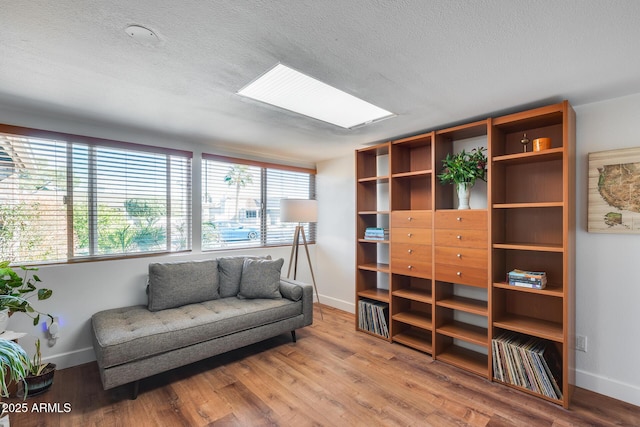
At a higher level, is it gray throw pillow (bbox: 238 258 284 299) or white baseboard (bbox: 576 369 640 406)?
gray throw pillow (bbox: 238 258 284 299)

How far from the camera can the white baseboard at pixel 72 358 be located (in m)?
2.64

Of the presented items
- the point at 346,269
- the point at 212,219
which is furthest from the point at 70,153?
the point at 346,269

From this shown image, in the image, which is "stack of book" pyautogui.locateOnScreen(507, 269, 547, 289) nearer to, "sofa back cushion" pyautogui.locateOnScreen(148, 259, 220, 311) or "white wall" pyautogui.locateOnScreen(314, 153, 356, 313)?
"white wall" pyautogui.locateOnScreen(314, 153, 356, 313)

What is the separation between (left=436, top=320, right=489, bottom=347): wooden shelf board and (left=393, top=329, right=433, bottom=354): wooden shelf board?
263 millimetres

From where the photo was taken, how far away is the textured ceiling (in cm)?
127

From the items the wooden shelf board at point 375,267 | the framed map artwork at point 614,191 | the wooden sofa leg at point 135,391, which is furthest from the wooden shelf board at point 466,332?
the wooden sofa leg at point 135,391

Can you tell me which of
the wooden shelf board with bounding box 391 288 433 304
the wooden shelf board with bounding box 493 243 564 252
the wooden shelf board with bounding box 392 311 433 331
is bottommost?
the wooden shelf board with bounding box 392 311 433 331

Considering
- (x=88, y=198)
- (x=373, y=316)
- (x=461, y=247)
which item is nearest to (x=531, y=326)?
(x=461, y=247)

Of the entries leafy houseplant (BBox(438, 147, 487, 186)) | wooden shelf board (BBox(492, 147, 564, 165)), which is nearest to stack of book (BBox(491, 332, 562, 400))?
leafy houseplant (BBox(438, 147, 487, 186))

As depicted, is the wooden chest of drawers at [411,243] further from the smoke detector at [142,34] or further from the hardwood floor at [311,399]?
the smoke detector at [142,34]

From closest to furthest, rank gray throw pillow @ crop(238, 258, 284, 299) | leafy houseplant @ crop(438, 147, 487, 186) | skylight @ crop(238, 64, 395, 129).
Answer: skylight @ crop(238, 64, 395, 129) < leafy houseplant @ crop(438, 147, 487, 186) < gray throw pillow @ crop(238, 258, 284, 299)

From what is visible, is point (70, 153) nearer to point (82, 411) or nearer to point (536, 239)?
point (82, 411)

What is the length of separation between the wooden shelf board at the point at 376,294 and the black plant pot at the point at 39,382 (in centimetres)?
295

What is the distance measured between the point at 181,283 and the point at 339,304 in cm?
228
